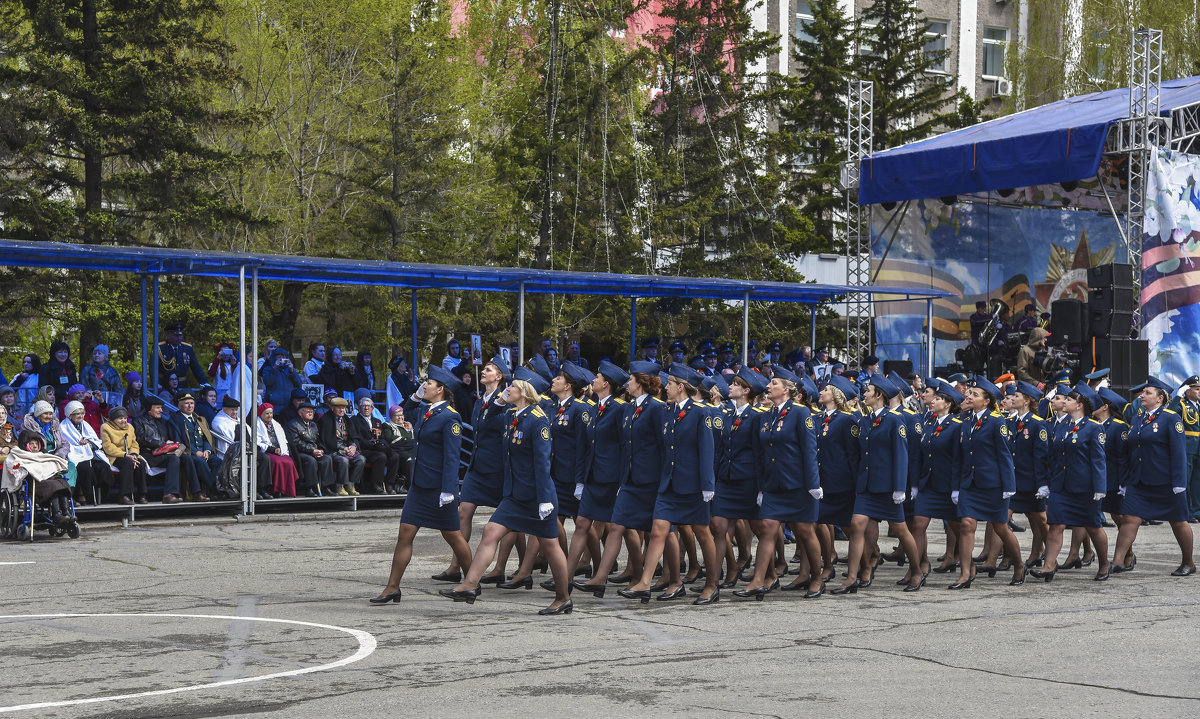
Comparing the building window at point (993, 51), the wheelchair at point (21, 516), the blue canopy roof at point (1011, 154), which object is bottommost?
the wheelchair at point (21, 516)

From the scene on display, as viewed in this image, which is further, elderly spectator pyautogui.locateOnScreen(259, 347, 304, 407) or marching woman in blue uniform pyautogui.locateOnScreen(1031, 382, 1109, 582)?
elderly spectator pyautogui.locateOnScreen(259, 347, 304, 407)

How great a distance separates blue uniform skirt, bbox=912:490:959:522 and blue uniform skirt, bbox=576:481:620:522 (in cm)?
296

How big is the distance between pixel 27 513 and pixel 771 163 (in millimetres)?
22524

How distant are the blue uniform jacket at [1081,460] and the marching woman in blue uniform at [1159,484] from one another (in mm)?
640

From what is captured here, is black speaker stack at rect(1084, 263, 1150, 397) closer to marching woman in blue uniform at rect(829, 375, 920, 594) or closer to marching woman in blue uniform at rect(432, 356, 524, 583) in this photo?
marching woman in blue uniform at rect(829, 375, 920, 594)

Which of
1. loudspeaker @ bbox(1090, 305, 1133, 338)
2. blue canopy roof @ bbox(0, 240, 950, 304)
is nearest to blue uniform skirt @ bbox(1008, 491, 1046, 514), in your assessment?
loudspeaker @ bbox(1090, 305, 1133, 338)

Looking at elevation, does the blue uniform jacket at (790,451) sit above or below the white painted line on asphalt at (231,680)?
above

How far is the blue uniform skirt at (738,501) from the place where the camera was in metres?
11.4

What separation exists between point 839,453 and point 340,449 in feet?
27.4

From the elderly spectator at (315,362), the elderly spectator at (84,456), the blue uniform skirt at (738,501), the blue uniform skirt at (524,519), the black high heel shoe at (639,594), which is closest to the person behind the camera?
the blue uniform skirt at (524,519)

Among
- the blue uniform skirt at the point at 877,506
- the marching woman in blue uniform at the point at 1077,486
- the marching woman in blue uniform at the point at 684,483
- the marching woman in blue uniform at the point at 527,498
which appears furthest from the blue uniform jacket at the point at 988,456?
the marching woman in blue uniform at the point at 527,498

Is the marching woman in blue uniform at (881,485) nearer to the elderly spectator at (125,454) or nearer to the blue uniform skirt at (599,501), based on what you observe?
the blue uniform skirt at (599,501)

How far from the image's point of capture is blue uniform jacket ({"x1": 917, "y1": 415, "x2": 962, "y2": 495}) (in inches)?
483

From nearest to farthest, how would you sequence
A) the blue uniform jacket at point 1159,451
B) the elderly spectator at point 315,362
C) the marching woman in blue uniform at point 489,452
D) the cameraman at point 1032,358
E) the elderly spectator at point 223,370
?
the marching woman in blue uniform at point 489,452
the blue uniform jacket at point 1159,451
the elderly spectator at point 223,370
the elderly spectator at point 315,362
the cameraman at point 1032,358
